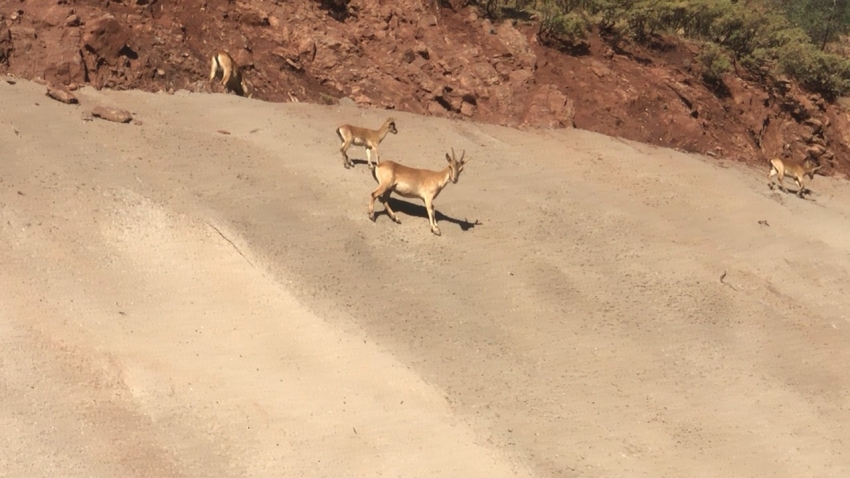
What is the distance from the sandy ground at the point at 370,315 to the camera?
12547 mm

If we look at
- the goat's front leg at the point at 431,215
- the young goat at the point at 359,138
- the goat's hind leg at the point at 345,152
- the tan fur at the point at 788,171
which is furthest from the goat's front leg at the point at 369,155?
the tan fur at the point at 788,171

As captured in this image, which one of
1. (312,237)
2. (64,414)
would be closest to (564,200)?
(312,237)

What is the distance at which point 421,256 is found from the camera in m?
17.2

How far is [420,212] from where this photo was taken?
18.8 metres

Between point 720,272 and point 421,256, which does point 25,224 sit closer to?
point 421,256

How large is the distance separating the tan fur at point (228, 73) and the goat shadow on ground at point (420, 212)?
17.9ft

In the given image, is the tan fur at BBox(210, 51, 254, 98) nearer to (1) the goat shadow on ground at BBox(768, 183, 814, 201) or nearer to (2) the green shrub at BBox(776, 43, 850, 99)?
(1) the goat shadow on ground at BBox(768, 183, 814, 201)

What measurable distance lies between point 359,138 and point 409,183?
9.42 ft

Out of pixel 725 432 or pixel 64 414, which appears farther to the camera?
pixel 725 432

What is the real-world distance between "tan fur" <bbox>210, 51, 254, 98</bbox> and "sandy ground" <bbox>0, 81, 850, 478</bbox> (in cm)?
49

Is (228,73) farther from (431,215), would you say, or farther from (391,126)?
(431,215)

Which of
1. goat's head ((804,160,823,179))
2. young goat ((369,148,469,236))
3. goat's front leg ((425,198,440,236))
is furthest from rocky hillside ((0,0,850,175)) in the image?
goat's front leg ((425,198,440,236))

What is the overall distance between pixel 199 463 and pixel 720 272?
11.1 meters

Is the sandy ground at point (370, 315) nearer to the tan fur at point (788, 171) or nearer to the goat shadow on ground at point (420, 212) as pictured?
the goat shadow on ground at point (420, 212)
